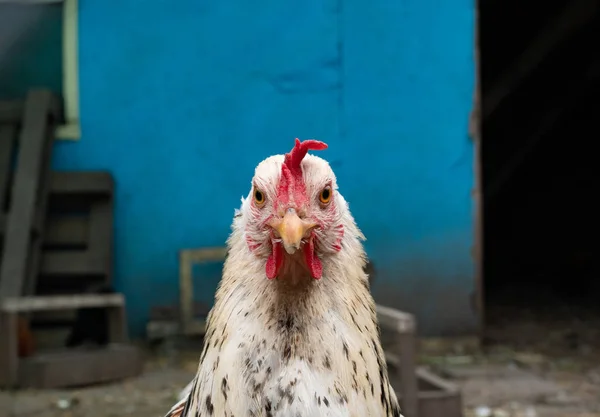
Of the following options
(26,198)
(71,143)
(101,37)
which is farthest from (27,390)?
(101,37)

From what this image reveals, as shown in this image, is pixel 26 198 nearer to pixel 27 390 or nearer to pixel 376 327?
pixel 27 390

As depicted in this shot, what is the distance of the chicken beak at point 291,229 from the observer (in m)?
1.39

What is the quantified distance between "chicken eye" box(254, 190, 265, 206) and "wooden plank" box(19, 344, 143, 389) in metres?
3.05

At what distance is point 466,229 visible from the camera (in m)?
5.30

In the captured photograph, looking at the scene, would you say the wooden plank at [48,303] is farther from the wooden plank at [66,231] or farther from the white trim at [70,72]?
the white trim at [70,72]

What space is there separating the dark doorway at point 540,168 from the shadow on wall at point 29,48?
145 inches

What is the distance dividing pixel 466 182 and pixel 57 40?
2.96 metres

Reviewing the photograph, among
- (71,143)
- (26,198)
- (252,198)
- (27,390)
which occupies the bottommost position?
(27,390)

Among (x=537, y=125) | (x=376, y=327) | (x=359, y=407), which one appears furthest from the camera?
(x=537, y=125)

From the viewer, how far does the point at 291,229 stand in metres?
1.40

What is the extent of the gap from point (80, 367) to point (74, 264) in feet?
2.94

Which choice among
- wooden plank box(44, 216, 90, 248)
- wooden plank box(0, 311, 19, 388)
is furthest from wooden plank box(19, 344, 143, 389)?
wooden plank box(44, 216, 90, 248)

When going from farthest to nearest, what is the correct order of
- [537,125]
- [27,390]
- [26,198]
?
[537,125] < [26,198] < [27,390]

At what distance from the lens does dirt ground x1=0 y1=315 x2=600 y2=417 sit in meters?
3.93
